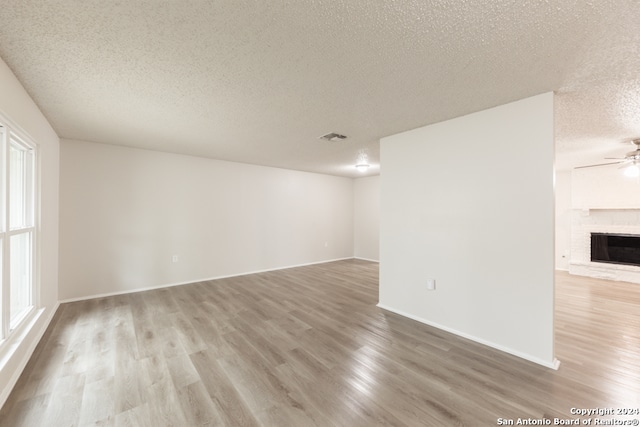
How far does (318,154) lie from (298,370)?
11.5ft

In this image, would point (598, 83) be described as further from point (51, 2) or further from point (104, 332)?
point (104, 332)

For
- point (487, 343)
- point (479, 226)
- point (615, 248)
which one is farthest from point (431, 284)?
point (615, 248)

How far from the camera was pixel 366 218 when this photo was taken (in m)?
7.34

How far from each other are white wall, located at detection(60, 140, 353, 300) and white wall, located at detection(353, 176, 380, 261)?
157 cm

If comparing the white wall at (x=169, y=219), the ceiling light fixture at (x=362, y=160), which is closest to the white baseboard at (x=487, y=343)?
the ceiling light fixture at (x=362, y=160)

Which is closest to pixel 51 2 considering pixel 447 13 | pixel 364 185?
pixel 447 13

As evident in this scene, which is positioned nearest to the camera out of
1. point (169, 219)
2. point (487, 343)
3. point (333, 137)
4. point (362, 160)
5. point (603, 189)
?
point (487, 343)

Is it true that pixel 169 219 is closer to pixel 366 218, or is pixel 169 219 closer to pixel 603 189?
pixel 366 218

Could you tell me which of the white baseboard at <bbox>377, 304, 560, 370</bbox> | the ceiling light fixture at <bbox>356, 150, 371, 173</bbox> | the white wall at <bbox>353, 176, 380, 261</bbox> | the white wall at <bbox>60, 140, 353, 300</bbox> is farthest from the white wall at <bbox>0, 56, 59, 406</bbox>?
the white wall at <bbox>353, 176, 380, 261</bbox>

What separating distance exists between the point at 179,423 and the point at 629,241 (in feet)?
26.2

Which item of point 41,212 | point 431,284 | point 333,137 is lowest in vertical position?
point 431,284

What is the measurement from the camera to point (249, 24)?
1465 millimetres

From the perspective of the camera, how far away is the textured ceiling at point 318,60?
1.37 metres

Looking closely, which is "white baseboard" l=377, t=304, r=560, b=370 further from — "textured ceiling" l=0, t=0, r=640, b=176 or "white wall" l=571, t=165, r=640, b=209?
"white wall" l=571, t=165, r=640, b=209
